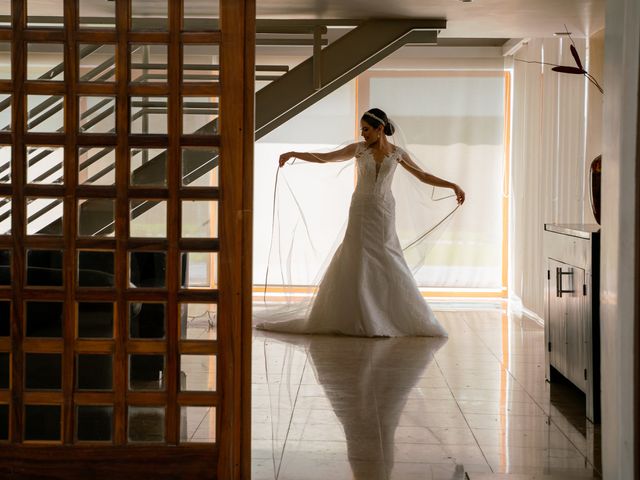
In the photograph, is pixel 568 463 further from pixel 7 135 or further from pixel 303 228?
pixel 303 228

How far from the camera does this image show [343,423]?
433 cm

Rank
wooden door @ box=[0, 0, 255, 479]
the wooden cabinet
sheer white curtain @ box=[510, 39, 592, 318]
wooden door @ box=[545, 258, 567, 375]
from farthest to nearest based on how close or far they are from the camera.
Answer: sheer white curtain @ box=[510, 39, 592, 318], wooden door @ box=[545, 258, 567, 375], the wooden cabinet, wooden door @ box=[0, 0, 255, 479]

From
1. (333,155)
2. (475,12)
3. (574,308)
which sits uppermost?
(475,12)

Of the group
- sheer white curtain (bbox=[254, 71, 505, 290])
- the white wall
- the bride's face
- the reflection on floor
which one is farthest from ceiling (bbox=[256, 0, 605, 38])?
the white wall

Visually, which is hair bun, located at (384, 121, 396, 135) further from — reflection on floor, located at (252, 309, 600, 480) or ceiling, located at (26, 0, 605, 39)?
reflection on floor, located at (252, 309, 600, 480)

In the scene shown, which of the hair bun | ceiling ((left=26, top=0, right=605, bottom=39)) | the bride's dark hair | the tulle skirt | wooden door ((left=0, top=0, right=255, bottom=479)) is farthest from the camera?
the hair bun

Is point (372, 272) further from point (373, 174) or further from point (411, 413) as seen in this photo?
point (411, 413)

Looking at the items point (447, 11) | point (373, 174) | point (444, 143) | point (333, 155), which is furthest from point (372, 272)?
point (444, 143)

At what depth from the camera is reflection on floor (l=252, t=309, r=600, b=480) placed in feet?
12.0

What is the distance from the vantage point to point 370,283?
7293 mm

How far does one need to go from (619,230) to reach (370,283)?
440cm

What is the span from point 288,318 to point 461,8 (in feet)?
8.85

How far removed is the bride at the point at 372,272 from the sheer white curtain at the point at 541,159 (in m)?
1.27

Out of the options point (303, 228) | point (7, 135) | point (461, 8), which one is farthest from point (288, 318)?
point (7, 135)
